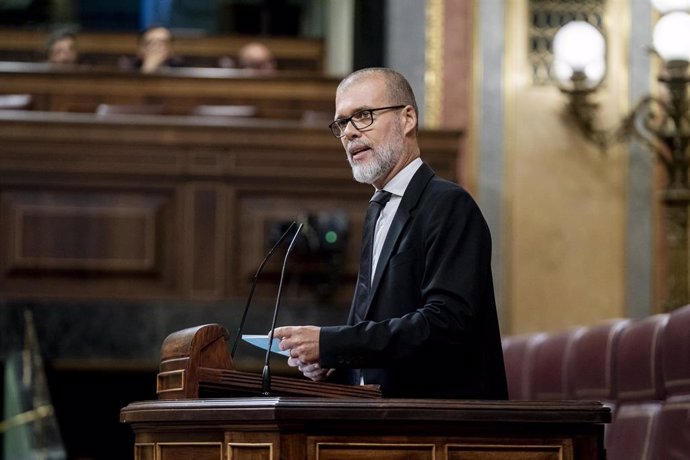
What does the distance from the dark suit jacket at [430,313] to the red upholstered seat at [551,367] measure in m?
1.68

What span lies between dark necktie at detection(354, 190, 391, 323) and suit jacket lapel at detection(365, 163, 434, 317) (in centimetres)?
6

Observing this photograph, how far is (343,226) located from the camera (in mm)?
6719

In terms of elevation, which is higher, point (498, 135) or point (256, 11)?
point (256, 11)

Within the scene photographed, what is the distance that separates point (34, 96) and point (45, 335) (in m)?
1.93

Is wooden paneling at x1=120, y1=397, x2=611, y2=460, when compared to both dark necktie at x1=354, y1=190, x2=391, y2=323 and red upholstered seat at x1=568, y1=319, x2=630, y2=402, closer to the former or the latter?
dark necktie at x1=354, y1=190, x2=391, y2=323

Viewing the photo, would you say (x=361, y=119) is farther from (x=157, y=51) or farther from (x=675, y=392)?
(x=157, y=51)

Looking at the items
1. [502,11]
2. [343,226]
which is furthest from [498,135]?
[343,226]

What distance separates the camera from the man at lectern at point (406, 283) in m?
2.58

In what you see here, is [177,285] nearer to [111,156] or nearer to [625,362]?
[111,156]

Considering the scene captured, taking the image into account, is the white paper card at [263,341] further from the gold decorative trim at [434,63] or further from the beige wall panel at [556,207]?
the gold decorative trim at [434,63]

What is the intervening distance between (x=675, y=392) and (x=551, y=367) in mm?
1132

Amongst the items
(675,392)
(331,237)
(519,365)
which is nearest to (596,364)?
(675,392)

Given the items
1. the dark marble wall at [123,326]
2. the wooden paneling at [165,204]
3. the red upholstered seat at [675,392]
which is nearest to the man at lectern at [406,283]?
the red upholstered seat at [675,392]

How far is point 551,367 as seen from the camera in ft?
15.0
